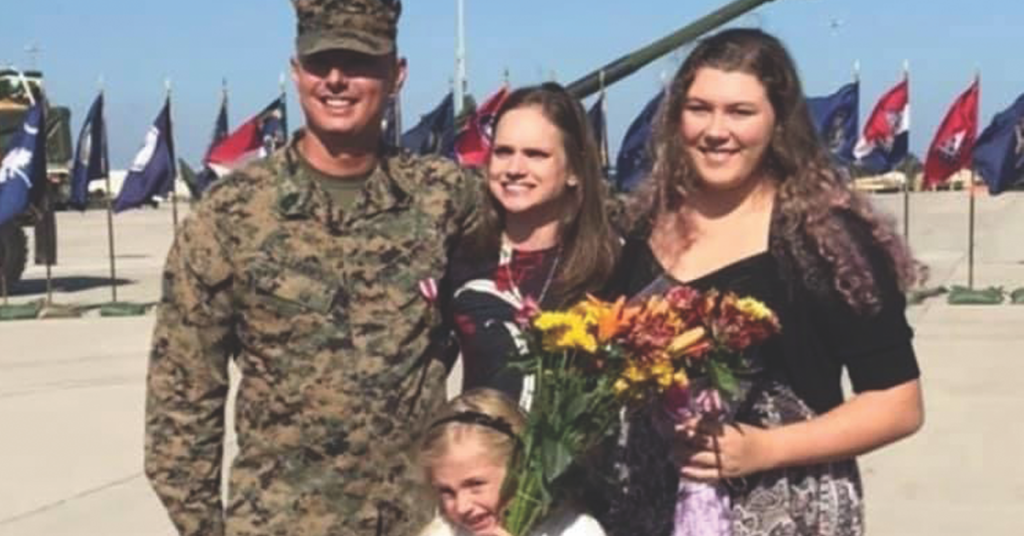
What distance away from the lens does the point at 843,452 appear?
280cm

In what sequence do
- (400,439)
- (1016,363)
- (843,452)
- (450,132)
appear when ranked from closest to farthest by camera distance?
(843,452) < (400,439) < (1016,363) < (450,132)

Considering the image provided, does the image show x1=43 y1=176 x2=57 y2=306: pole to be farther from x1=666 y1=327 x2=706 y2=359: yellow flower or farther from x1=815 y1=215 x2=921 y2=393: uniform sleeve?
x1=666 y1=327 x2=706 y2=359: yellow flower

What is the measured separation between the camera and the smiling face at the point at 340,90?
3.14 metres

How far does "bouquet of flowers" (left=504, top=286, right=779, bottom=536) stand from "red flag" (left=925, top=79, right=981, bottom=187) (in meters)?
16.8

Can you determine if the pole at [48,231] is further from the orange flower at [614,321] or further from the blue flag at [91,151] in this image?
the orange flower at [614,321]

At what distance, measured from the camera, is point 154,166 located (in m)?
18.9

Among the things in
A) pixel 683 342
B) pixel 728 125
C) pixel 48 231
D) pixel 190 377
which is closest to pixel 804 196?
pixel 728 125

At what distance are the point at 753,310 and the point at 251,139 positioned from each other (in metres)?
17.2

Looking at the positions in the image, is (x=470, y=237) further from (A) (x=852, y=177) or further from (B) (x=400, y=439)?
(A) (x=852, y=177)

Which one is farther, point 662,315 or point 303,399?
point 303,399

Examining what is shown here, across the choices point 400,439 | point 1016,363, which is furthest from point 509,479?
point 1016,363

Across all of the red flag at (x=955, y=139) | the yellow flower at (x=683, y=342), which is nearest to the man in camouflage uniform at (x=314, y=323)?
the yellow flower at (x=683, y=342)

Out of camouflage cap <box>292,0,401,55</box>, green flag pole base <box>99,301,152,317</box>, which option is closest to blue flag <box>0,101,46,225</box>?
green flag pole base <box>99,301,152,317</box>

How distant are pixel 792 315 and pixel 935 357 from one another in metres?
10.1
